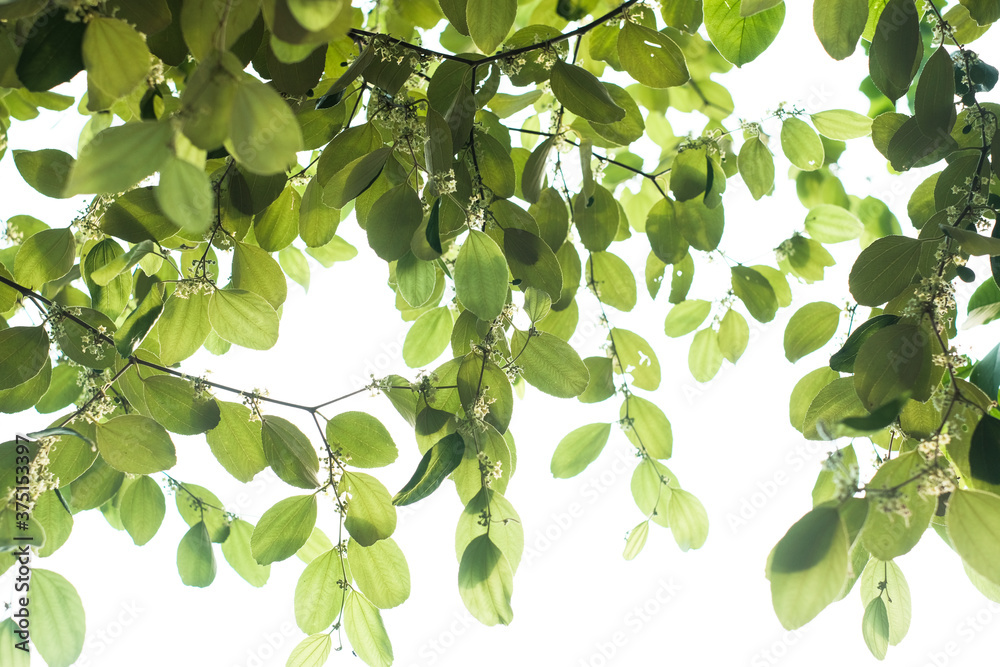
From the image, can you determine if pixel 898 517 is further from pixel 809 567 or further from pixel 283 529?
pixel 283 529

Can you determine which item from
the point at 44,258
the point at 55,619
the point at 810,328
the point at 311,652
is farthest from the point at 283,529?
the point at 810,328

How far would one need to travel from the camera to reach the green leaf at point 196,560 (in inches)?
40.4

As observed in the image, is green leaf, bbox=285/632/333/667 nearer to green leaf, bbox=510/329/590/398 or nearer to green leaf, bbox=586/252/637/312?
green leaf, bbox=510/329/590/398

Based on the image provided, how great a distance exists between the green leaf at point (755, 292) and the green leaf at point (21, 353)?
1038 millimetres

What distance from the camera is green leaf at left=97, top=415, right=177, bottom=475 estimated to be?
2.36ft

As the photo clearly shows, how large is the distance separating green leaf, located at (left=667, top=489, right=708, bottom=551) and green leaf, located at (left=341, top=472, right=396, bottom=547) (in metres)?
0.58

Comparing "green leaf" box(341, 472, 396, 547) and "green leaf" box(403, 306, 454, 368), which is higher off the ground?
"green leaf" box(403, 306, 454, 368)

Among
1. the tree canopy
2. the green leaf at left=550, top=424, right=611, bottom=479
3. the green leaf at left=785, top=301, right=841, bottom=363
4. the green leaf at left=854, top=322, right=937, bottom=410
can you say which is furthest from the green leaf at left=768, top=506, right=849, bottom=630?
the green leaf at left=550, top=424, right=611, bottom=479

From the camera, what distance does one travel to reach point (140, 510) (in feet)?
3.36

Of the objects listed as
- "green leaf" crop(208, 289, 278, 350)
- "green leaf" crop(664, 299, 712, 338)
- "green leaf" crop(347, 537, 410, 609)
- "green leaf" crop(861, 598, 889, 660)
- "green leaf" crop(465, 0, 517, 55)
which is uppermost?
"green leaf" crop(465, 0, 517, 55)

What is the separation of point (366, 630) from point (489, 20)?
77 cm

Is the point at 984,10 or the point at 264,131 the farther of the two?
the point at 984,10

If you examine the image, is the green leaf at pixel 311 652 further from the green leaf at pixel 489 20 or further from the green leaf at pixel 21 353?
the green leaf at pixel 489 20

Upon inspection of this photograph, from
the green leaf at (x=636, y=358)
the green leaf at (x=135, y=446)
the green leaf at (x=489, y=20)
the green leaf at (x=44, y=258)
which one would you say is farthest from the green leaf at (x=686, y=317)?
the green leaf at (x=44, y=258)
